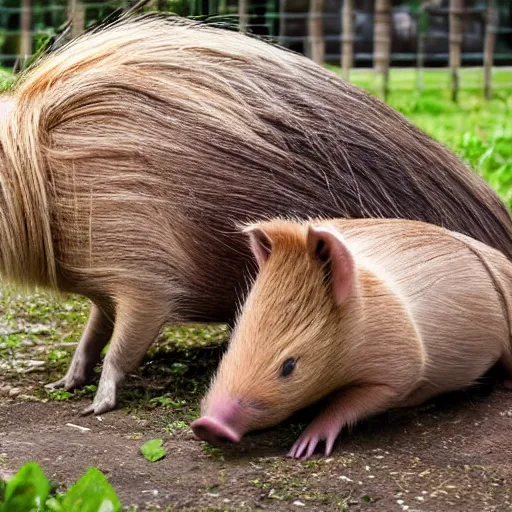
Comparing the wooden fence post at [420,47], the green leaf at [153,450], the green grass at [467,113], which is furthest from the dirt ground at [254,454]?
the wooden fence post at [420,47]

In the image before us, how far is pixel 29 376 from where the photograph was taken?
13.6 ft

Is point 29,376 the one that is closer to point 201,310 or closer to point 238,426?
point 201,310

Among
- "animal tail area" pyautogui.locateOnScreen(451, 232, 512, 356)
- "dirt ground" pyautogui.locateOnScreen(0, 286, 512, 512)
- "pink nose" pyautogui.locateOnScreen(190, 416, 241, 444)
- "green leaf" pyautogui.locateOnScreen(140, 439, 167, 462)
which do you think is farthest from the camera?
"animal tail area" pyautogui.locateOnScreen(451, 232, 512, 356)

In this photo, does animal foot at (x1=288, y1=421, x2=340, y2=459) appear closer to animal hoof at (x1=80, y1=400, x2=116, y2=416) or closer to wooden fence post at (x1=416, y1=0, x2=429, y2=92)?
animal hoof at (x1=80, y1=400, x2=116, y2=416)

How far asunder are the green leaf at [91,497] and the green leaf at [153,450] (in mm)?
508

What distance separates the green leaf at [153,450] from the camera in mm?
3111

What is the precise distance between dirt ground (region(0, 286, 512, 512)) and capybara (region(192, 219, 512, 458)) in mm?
98

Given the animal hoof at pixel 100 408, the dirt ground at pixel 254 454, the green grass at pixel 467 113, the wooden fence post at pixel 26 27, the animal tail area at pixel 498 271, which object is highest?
the wooden fence post at pixel 26 27

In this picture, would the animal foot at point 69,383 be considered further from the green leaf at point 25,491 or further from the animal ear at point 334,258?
the green leaf at point 25,491

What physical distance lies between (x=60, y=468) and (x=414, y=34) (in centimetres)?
1213

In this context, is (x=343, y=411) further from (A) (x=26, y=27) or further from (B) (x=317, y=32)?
(A) (x=26, y=27)

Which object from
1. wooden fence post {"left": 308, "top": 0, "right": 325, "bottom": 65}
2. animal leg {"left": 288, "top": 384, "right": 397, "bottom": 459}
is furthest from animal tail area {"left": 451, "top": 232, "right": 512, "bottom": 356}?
wooden fence post {"left": 308, "top": 0, "right": 325, "bottom": 65}

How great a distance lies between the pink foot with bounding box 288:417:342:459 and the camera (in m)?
3.12

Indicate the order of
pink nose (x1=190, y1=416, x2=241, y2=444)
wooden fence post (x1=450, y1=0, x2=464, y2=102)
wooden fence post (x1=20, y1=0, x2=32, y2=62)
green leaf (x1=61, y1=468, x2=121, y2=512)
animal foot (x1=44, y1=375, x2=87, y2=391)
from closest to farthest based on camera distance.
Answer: green leaf (x1=61, y1=468, x2=121, y2=512)
pink nose (x1=190, y1=416, x2=241, y2=444)
animal foot (x1=44, y1=375, x2=87, y2=391)
wooden fence post (x1=20, y1=0, x2=32, y2=62)
wooden fence post (x1=450, y1=0, x2=464, y2=102)
